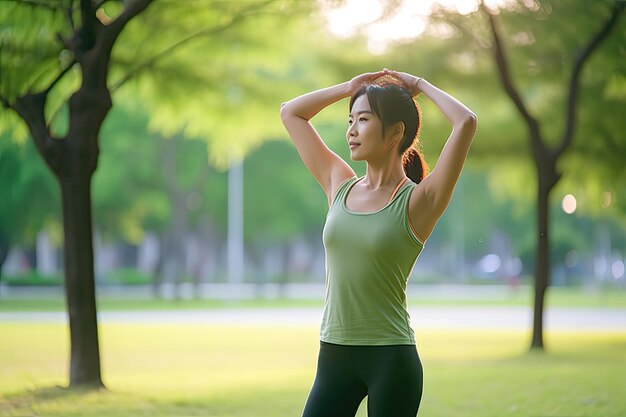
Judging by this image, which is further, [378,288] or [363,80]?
[363,80]

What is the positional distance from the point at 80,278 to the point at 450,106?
23.8 feet

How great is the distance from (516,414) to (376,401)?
565cm

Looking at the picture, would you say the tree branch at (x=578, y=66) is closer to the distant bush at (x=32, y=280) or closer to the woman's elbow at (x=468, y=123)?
the woman's elbow at (x=468, y=123)

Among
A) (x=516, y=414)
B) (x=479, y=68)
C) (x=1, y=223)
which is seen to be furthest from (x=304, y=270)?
(x=516, y=414)

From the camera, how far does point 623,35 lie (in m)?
13.5

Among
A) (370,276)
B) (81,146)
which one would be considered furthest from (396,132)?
(81,146)

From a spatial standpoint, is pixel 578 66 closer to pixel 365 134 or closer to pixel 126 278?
pixel 365 134

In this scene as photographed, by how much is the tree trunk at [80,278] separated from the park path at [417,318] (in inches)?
421

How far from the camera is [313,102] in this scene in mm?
3551

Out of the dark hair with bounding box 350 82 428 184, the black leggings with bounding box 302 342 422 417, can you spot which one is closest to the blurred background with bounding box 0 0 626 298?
the dark hair with bounding box 350 82 428 184

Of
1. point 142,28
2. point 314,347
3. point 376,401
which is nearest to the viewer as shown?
point 376,401

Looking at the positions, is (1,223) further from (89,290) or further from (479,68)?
(89,290)

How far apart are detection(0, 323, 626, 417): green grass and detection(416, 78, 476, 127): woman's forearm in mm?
5646

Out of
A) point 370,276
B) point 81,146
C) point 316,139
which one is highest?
point 316,139
